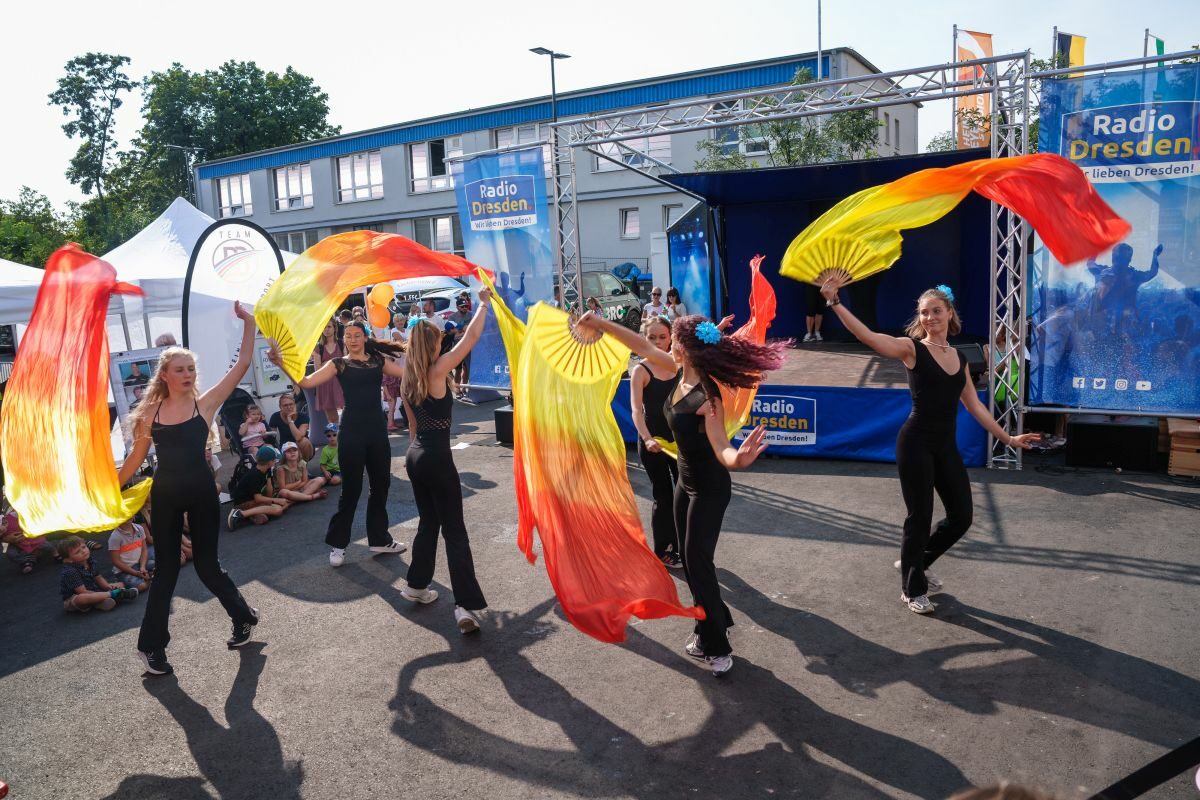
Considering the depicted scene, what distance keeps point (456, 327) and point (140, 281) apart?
607 centimetres

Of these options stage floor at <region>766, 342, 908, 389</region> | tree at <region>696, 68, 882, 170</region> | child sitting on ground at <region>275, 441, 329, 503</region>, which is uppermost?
tree at <region>696, 68, 882, 170</region>

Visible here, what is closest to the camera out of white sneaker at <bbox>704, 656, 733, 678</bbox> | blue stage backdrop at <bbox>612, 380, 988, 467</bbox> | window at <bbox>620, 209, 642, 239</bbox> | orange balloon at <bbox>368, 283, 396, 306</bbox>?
white sneaker at <bbox>704, 656, 733, 678</bbox>

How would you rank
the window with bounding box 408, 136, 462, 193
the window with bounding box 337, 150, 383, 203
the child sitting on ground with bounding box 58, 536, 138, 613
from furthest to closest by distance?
1. the window with bounding box 337, 150, 383, 203
2. the window with bounding box 408, 136, 462, 193
3. the child sitting on ground with bounding box 58, 536, 138, 613

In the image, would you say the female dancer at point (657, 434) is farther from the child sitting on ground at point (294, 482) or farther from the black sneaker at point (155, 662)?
the child sitting on ground at point (294, 482)

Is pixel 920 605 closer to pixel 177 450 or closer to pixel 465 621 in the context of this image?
pixel 465 621

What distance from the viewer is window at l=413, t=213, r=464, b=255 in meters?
32.4

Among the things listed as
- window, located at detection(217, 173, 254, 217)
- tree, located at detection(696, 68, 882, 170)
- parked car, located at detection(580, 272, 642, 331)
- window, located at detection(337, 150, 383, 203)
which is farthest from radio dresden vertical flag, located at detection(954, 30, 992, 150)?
window, located at detection(217, 173, 254, 217)

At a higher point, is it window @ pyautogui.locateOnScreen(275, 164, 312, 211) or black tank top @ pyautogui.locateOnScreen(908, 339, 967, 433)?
window @ pyautogui.locateOnScreen(275, 164, 312, 211)

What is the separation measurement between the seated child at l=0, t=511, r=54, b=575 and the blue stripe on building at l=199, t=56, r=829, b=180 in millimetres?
20794

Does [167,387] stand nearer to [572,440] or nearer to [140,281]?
[572,440]

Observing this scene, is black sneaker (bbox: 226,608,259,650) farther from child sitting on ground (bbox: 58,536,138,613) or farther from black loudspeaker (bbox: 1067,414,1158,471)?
black loudspeaker (bbox: 1067,414,1158,471)

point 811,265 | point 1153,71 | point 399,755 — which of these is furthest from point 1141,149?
point 399,755

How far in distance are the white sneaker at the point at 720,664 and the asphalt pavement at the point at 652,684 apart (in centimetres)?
6

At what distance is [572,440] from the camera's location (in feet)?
15.1
